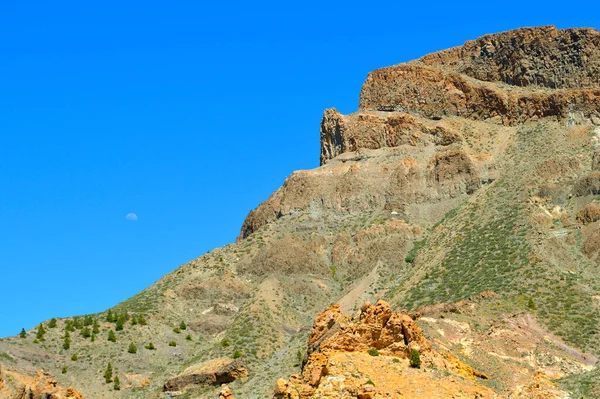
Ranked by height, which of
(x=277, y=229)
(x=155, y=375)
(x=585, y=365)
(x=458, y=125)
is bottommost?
(x=585, y=365)

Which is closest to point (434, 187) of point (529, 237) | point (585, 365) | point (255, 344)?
point (529, 237)

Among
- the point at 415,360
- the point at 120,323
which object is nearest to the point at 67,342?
the point at 120,323

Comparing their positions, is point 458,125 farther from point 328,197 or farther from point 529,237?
point 529,237

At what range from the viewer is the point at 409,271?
90188mm

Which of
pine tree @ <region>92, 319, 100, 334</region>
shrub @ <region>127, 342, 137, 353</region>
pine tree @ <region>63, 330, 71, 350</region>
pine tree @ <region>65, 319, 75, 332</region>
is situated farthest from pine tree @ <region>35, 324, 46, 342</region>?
shrub @ <region>127, 342, 137, 353</region>

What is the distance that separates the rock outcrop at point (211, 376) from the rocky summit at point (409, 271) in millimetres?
138

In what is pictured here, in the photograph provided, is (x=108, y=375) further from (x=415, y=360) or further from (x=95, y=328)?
(x=415, y=360)

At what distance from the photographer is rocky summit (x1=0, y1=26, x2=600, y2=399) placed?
53500mm

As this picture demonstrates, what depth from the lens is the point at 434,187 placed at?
106438mm

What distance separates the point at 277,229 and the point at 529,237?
30.2 meters

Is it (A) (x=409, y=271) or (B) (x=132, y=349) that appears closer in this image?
(B) (x=132, y=349)

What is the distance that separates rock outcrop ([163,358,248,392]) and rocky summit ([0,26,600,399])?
14 centimetres

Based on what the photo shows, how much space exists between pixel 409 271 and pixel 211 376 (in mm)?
23430

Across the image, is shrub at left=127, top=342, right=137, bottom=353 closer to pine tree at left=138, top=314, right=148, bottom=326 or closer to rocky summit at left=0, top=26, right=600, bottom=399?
rocky summit at left=0, top=26, right=600, bottom=399
